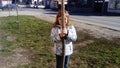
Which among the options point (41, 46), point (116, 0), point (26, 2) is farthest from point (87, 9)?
point (41, 46)

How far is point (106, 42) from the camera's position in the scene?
36.3 ft

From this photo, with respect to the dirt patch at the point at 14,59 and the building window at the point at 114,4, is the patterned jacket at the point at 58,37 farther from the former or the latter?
the building window at the point at 114,4

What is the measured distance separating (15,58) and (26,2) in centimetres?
7811

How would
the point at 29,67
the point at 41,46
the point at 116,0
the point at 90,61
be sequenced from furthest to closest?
the point at 116,0 → the point at 41,46 → the point at 90,61 → the point at 29,67

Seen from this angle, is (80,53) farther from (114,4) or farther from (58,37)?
(114,4)

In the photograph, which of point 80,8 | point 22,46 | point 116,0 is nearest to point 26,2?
point 80,8

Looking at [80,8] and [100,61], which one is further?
[80,8]

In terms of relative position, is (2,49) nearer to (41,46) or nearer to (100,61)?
(41,46)

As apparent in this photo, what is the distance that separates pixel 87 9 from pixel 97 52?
43708mm

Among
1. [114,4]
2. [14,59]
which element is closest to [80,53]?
[14,59]

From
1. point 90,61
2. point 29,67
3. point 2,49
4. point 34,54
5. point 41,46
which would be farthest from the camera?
point 41,46

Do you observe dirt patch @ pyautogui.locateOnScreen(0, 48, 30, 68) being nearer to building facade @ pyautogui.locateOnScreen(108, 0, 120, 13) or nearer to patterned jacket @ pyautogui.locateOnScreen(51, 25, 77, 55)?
patterned jacket @ pyautogui.locateOnScreen(51, 25, 77, 55)

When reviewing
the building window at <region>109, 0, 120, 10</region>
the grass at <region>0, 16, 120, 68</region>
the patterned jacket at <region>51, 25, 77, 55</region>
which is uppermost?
the patterned jacket at <region>51, 25, 77, 55</region>

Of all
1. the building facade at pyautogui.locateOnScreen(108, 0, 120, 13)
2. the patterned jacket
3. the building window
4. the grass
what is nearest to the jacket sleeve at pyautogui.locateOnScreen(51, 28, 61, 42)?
the patterned jacket
